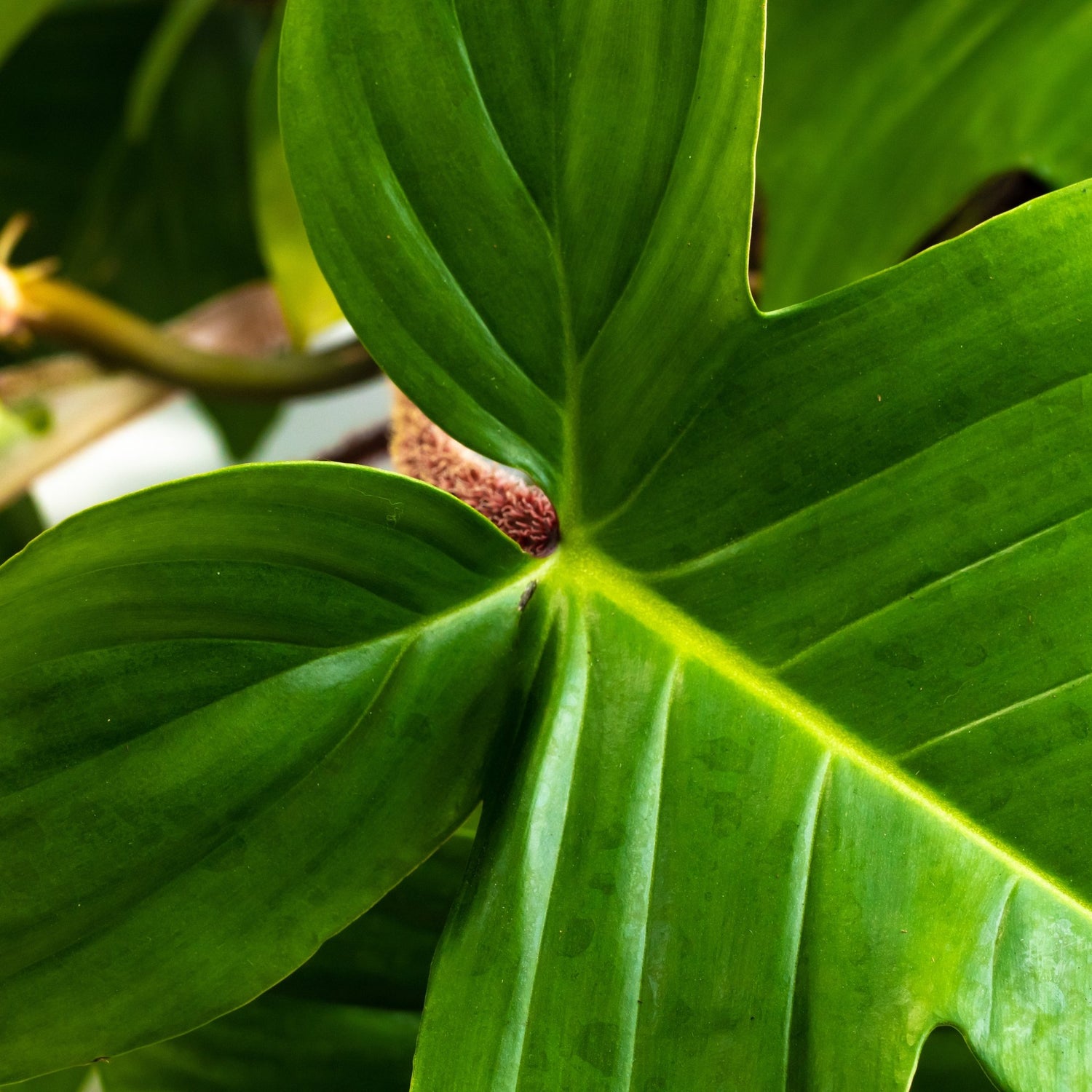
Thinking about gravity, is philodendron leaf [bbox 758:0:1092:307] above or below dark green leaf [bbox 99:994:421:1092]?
above

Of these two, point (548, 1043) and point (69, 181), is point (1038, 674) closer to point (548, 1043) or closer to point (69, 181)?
point (548, 1043)

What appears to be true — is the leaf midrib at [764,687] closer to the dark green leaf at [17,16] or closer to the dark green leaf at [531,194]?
the dark green leaf at [531,194]

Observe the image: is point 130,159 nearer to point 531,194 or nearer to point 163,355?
point 163,355

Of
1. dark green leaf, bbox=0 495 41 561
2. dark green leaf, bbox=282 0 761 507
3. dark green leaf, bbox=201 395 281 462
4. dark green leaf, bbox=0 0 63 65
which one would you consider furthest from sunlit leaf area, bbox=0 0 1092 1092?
dark green leaf, bbox=201 395 281 462

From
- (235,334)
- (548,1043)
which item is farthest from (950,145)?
(235,334)

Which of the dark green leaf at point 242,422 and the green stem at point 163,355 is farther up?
the dark green leaf at point 242,422

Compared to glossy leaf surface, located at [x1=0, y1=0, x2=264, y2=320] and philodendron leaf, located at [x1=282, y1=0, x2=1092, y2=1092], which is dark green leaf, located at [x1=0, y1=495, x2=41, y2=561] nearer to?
glossy leaf surface, located at [x1=0, y1=0, x2=264, y2=320]

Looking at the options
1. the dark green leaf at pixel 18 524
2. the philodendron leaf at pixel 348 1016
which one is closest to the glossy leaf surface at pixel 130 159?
the dark green leaf at pixel 18 524
